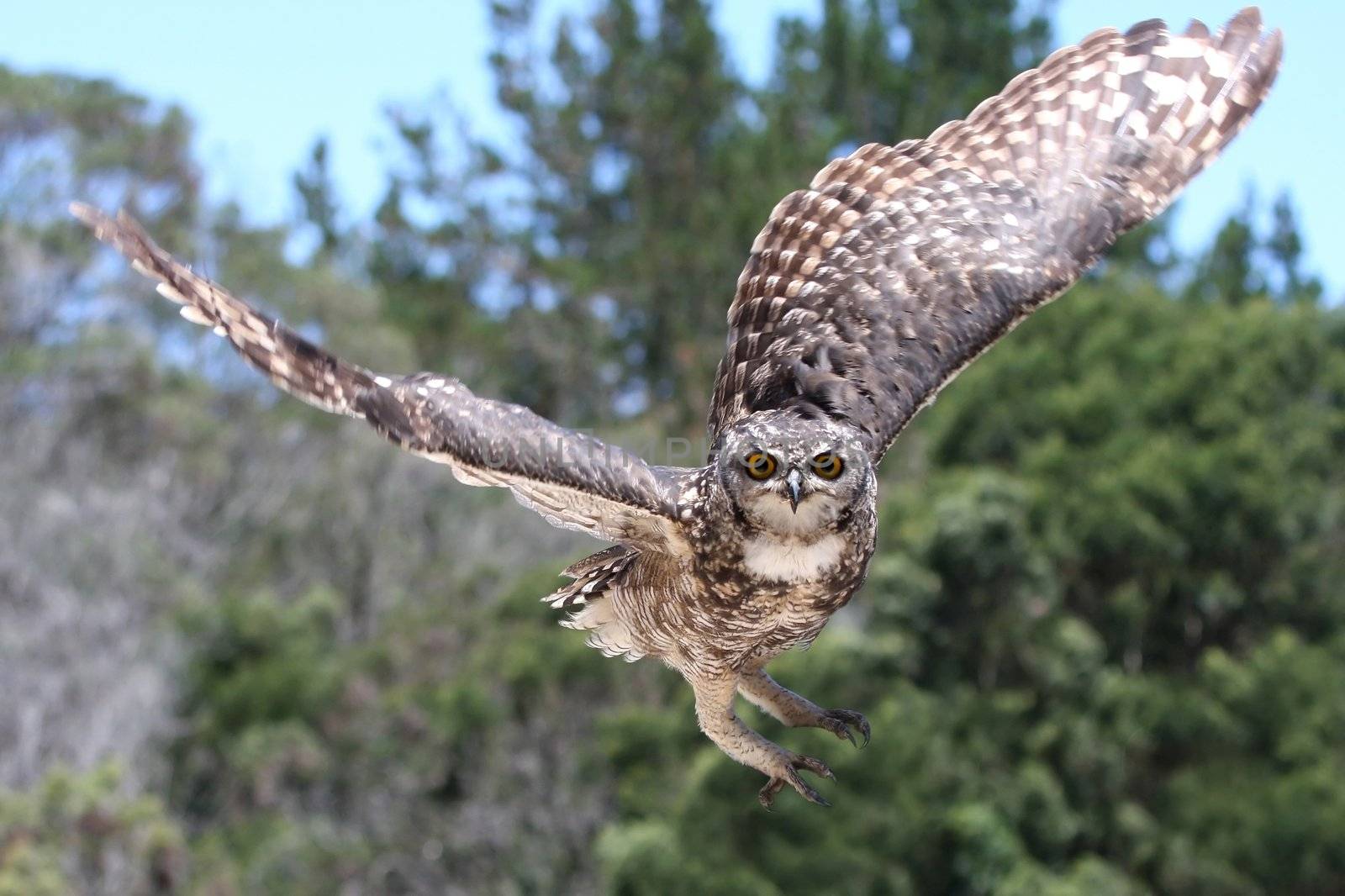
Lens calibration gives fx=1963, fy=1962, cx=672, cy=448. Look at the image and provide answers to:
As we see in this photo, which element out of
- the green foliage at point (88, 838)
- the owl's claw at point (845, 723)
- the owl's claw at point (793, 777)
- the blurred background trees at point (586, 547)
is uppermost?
the blurred background trees at point (586, 547)

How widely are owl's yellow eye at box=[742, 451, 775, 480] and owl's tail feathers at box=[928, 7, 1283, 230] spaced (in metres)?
2.03

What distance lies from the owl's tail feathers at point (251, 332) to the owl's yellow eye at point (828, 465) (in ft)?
3.75

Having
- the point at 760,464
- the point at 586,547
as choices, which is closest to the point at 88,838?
the point at 586,547

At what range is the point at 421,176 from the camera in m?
40.2

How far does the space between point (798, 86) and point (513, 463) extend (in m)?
33.7

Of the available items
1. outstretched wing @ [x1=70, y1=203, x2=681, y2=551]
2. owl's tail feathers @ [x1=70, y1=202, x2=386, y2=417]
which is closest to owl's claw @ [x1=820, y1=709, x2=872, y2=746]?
outstretched wing @ [x1=70, y1=203, x2=681, y2=551]

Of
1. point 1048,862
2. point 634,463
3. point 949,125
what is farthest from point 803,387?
point 1048,862

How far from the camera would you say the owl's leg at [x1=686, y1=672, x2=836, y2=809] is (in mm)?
5504

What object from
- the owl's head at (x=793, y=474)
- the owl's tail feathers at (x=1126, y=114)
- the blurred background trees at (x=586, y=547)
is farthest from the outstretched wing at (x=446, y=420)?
the blurred background trees at (x=586, y=547)

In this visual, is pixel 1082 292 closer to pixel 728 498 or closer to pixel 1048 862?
pixel 1048 862

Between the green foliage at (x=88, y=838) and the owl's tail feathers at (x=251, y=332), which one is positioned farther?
the green foliage at (x=88, y=838)

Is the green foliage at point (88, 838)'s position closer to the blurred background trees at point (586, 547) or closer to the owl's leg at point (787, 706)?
the blurred background trees at point (586, 547)

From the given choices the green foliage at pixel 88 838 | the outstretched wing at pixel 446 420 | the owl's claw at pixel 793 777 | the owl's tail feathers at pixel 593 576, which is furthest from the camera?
the green foliage at pixel 88 838

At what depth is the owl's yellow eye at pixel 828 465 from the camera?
4.62m
